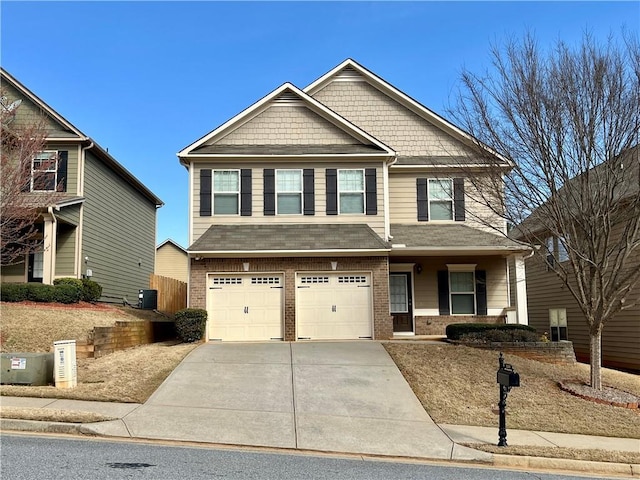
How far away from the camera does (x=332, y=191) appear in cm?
1923

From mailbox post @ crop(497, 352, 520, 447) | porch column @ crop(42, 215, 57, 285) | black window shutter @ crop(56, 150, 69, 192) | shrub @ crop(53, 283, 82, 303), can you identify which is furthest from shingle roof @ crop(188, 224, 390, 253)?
mailbox post @ crop(497, 352, 520, 447)

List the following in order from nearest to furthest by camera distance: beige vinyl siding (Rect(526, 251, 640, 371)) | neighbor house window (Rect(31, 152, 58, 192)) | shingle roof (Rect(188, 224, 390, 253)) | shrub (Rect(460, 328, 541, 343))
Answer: shrub (Rect(460, 328, 541, 343)), shingle roof (Rect(188, 224, 390, 253)), beige vinyl siding (Rect(526, 251, 640, 371)), neighbor house window (Rect(31, 152, 58, 192))

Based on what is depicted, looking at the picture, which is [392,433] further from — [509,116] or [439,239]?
[439,239]

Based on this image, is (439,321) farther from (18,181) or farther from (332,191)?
(18,181)

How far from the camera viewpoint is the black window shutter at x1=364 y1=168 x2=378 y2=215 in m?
19.2

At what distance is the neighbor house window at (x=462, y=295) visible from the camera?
20422 mm

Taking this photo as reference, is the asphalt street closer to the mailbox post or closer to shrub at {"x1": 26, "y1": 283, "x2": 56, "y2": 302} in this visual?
the mailbox post

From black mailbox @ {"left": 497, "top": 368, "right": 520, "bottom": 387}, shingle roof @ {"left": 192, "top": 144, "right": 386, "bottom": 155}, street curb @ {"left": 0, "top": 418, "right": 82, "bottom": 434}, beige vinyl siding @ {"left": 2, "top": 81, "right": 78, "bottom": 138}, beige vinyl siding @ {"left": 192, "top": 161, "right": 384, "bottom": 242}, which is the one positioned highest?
beige vinyl siding @ {"left": 2, "top": 81, "right": 78, "bottom": 138}

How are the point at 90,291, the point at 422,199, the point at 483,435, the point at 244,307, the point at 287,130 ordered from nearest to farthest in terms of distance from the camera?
the point at 483,435, the point at 244,307, the point at 287,130, the point at 90,291, the point at 422,199

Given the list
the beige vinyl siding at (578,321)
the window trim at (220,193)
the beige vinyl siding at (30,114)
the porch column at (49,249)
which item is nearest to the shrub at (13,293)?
the porch column at (49,249)

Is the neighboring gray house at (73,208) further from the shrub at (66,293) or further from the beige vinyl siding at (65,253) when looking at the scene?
the shrub at (66,293)

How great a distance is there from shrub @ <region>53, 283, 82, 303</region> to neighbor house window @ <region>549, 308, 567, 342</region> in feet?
59.8

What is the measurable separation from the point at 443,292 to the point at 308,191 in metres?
5.90

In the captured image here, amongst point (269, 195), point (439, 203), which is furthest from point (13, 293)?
point (439, 203)
